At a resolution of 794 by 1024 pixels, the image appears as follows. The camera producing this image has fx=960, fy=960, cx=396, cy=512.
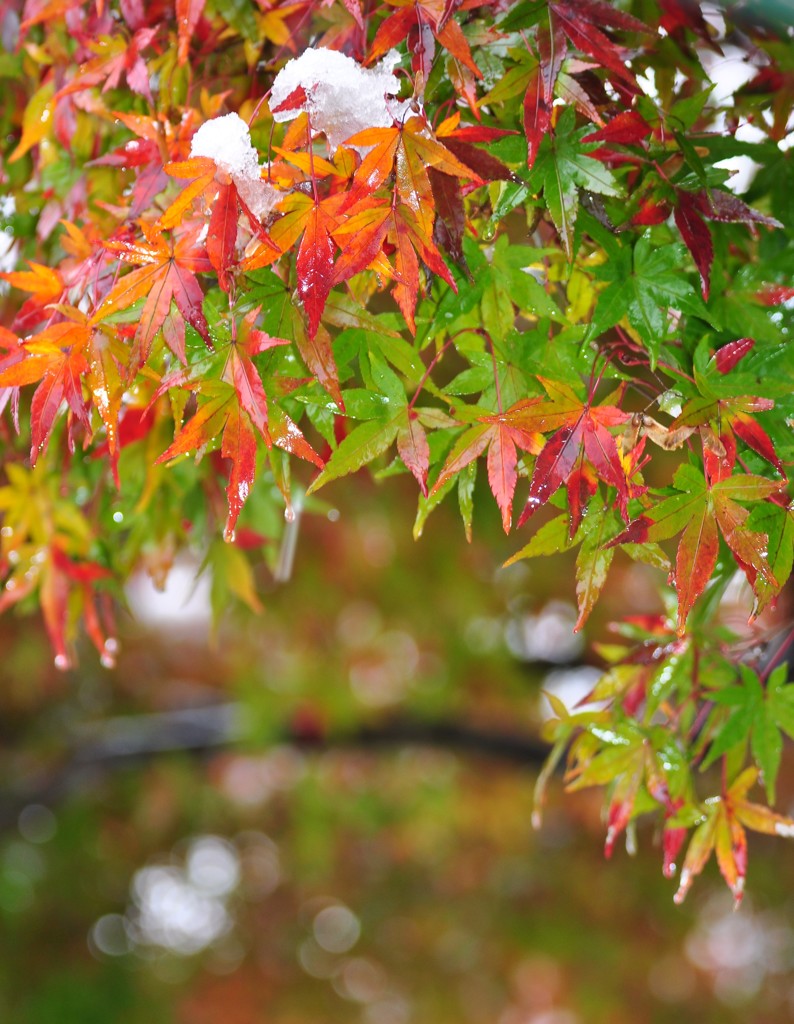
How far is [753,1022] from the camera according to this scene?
3936 millimetres

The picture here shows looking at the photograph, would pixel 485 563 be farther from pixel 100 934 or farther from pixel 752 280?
pixel 100 934

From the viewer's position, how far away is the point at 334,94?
0.64 meters

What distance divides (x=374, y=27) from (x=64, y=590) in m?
0.71

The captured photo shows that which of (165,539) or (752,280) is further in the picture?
(165,539)

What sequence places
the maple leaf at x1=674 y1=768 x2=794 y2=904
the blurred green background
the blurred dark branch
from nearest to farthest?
the maple leaf at x1=674 y1=768 x2=794 y2=904
the blurred dark branch
the blurred green background

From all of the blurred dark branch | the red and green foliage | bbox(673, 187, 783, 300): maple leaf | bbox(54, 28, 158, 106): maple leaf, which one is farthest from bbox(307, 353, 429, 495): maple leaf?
the blurred dark branch

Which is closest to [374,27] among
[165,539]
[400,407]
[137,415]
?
[400,407]

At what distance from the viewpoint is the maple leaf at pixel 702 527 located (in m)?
0.65

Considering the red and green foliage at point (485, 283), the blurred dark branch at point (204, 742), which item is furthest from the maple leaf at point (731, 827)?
the blurred dark branch at point (204, 742)

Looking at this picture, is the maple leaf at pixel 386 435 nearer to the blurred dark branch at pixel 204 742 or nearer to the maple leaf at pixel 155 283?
the maple leaf at pixel 155 283

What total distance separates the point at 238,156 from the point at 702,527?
402mm

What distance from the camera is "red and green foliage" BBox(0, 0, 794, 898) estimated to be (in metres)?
0.64

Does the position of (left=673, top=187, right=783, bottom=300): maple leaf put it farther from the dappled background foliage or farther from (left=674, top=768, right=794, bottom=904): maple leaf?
(left=674, top=768, right=794, bottom=904): maple leaf

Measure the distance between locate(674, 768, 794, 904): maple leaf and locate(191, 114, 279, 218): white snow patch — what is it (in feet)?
2.19
